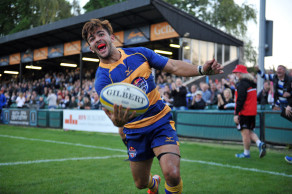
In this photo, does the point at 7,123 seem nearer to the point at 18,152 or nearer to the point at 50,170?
the point at 18,152

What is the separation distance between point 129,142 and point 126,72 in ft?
2.81

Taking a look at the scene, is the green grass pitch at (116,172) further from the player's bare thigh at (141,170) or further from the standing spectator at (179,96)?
the standing spectator at (179,96)

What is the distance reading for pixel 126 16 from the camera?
21.0m

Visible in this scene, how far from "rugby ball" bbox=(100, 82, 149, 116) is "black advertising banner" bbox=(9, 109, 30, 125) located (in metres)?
17.8

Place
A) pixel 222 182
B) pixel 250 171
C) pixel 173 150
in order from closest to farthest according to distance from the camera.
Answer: pixel 173 150
pixel 222 182
pixel 250 171

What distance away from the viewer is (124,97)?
119 inches

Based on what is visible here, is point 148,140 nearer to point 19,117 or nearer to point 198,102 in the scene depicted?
point 198,102

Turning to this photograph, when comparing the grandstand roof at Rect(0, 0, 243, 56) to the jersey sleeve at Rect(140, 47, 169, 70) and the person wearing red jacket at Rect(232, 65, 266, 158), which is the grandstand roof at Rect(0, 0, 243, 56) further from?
the jersey sleeve at Rect(140, 47, 169, 70)

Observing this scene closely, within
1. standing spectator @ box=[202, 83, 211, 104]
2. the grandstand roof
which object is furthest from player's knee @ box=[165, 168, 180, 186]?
the grandstand roof

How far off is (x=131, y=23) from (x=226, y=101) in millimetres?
13659

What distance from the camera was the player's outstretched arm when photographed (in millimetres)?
3320

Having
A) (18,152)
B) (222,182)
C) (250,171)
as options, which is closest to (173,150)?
(222,182)

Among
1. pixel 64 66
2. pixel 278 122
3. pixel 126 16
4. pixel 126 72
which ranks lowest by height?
pixel 278 122

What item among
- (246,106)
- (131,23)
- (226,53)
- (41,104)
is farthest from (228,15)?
(246,106)
